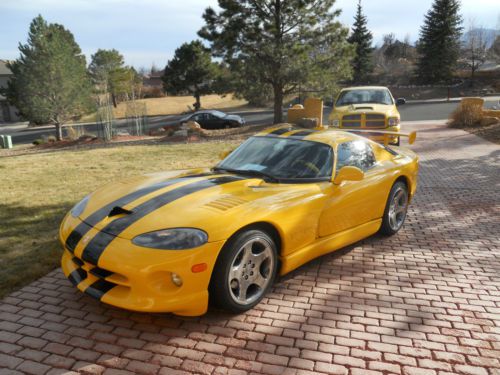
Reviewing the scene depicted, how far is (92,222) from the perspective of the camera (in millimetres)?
3281

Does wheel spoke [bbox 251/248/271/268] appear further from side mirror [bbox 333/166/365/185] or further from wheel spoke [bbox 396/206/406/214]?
wheel spoke [bbox 396/206/406/214]

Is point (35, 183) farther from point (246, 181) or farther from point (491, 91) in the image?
point (491, 91)

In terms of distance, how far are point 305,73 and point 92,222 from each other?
1427cm

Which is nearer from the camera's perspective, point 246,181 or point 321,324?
point 321,324

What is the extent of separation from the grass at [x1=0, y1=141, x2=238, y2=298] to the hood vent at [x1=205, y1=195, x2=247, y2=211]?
6.62ft

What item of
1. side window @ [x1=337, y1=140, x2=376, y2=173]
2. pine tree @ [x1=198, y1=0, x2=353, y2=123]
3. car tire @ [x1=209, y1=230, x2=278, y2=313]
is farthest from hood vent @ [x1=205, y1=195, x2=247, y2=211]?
pine tree @ [x1=198, y1=0, x2=353, y2=123]

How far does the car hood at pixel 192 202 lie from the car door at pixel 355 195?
284 millimetres

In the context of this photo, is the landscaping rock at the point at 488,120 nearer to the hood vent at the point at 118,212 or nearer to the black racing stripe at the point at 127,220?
the black racing stripe at the point at 127,220

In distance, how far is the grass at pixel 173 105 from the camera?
146 feet

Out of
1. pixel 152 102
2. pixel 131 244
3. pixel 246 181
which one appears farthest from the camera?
pixel 152 102

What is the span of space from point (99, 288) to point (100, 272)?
0.11 meters

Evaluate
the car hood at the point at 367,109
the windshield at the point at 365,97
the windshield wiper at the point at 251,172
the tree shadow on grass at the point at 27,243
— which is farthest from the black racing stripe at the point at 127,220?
the windshield at the point at 365,97

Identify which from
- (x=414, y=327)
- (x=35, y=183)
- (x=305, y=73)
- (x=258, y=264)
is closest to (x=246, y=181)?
(x=258, y=264)

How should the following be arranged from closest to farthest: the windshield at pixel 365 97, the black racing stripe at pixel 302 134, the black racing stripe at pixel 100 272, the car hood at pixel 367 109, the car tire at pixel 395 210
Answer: the black racing stripe at pixel 100 272 → the black racing stripe at pixel 302 134 → the car tire at pixel 395 210 → the car hood at pixel 367 109 → the windshield at pixel 365 97
